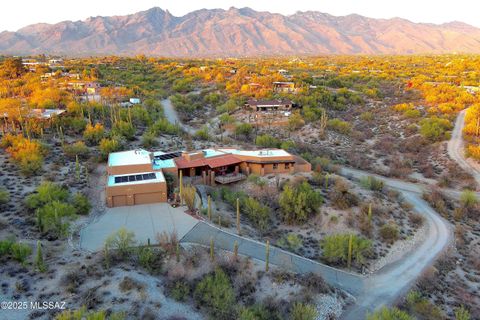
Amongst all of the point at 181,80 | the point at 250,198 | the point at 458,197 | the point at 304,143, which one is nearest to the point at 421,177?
the point at 458,197

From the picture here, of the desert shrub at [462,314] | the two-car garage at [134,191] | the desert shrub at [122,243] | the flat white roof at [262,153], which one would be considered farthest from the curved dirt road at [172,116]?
the desert shrub at [462,314]

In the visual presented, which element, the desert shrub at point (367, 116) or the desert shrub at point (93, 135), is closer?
the desert shrub at point (93, 135)

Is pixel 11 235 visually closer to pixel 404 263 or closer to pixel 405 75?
pixel 404 263

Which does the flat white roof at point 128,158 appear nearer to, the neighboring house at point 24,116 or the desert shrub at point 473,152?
the neighboring house at point 24,116

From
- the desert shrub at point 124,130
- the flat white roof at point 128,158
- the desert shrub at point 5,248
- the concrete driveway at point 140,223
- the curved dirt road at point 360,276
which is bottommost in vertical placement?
the curved dirt road at point 360,276

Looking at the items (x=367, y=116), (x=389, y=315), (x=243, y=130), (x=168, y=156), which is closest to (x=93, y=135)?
(x=168, y=156)

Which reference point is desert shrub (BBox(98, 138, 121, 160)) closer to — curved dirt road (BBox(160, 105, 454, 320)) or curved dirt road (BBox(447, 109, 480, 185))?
curved dirt road (BBox(160, 105, 454, 320))

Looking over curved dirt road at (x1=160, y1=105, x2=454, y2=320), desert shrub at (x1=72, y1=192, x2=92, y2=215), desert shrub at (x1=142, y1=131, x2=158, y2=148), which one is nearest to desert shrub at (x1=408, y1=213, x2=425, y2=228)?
curved dirt road at (x1=160, y1=105, x2=454, y2=320)

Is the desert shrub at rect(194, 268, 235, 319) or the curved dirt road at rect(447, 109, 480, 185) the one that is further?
the curved dirt road at rect(447, 109, 480, 185)
